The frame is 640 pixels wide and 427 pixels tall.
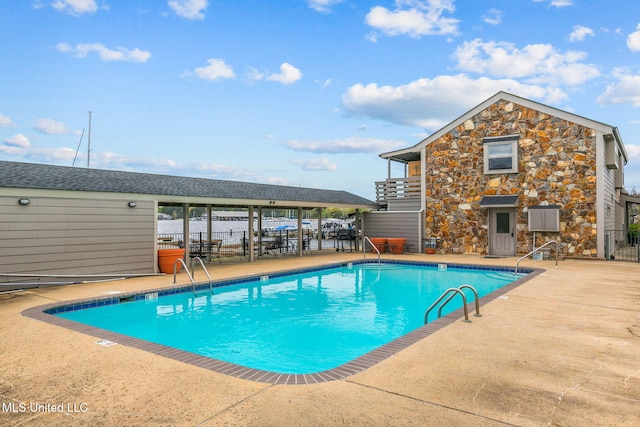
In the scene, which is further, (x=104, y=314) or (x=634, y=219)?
(x=634, y=219)

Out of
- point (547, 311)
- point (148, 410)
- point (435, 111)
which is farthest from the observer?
point (435, 111)

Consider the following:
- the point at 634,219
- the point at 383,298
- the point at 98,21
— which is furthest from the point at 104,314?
the point at 634,219

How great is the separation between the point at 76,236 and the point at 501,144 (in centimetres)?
1392

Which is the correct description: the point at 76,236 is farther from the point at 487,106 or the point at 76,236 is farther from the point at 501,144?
the point at 487,106

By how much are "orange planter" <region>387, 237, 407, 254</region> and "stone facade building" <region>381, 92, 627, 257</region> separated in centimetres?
109

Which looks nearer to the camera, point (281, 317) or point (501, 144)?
point (281, 317)

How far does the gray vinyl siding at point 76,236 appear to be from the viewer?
8438 mm

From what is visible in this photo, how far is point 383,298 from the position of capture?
9156mm

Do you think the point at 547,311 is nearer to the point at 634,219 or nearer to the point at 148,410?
the point at 148,410

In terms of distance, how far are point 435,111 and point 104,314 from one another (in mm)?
16614

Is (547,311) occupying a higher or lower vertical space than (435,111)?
lower

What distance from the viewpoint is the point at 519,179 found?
14.8 m

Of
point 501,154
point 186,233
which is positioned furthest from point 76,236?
point 501,154

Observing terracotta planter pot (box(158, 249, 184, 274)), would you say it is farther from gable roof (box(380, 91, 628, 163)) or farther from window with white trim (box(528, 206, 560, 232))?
window with white trim (box(528, 206, 560, 232))
